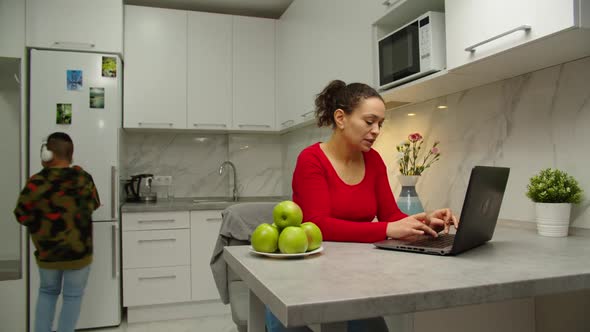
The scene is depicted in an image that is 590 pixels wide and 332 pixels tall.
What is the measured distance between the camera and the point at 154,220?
326 centimetres

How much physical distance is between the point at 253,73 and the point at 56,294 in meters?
2.28

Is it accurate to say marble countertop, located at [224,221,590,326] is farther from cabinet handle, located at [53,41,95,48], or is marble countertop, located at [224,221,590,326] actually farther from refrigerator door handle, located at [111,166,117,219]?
cabinet handle, located at [53,41,95,48]

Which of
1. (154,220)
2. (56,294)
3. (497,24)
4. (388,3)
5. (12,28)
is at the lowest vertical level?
(56,294)

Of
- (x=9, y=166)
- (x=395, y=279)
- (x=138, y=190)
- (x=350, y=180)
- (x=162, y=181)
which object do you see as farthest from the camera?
(x=162, y=181)

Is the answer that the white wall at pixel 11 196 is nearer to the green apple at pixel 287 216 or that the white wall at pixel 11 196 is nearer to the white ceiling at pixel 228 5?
the white ceiling at pixel 228 5

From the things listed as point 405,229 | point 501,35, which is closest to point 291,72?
point 501,35

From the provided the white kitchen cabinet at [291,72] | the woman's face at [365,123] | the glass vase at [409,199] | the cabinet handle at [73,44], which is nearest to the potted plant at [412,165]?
the glass vase at [409,199]

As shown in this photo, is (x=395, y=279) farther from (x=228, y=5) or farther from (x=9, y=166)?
(x=228, y=5)

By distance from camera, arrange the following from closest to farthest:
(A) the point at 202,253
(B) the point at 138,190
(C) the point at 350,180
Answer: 1. (C) the point at 350,180
2. (A) the point at 202,253
3. (B) the point at 138,190

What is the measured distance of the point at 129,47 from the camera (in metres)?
3.42

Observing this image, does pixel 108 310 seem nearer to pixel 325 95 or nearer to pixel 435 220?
pixel 325 95

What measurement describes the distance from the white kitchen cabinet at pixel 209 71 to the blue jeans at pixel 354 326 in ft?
8.62

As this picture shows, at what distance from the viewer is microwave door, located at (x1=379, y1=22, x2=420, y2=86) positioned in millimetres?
1752

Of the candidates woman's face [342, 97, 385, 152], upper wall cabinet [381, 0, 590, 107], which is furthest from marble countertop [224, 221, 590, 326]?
upper wall cabinet [381, 0, 590, 107]
